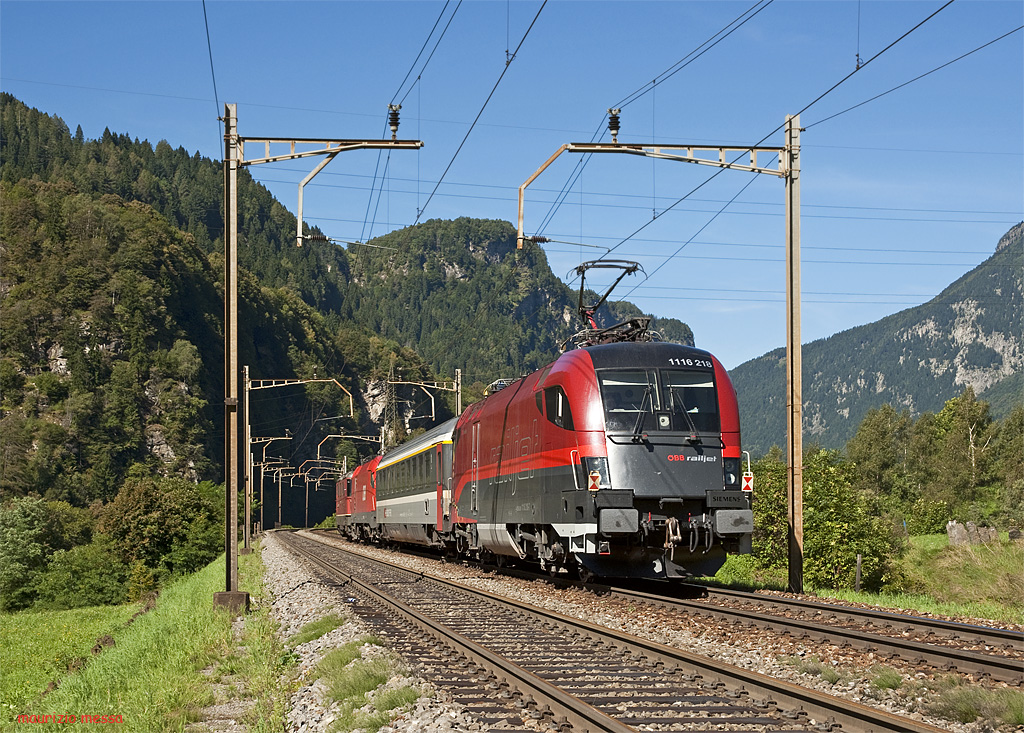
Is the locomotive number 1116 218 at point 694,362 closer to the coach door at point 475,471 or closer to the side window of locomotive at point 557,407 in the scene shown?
the side window of locomotive at point 557,407

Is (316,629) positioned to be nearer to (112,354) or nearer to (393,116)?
(393,116)

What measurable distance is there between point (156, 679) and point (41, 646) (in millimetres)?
31859

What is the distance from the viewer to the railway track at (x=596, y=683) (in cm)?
809

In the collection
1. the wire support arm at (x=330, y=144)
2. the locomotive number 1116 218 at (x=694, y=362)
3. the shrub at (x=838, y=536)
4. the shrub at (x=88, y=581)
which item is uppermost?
the wire support arm at (x=330, y=144)

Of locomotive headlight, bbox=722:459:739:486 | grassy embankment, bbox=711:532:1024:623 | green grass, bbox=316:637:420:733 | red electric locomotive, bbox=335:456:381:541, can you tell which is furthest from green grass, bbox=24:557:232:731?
red electric locomotive, bbox=335:456:381:541

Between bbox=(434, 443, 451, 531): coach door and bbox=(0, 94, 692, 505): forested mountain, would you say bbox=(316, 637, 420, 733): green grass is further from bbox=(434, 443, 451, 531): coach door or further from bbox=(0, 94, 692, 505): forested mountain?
bbox=(0, 94, 692, 505): forested mountain

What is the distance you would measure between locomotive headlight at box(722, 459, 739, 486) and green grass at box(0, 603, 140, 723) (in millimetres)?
10831

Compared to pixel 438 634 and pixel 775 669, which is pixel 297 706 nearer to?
pixel 438 634

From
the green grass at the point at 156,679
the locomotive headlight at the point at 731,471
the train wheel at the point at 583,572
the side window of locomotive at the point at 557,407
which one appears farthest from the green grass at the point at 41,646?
the locomotive headlight at the point at 731,471

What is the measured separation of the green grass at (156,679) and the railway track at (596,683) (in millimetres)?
2406

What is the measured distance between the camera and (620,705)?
8766 millimetres

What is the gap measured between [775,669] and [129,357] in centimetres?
14389

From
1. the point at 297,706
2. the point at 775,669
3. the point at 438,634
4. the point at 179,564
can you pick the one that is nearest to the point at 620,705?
the point at 775,669

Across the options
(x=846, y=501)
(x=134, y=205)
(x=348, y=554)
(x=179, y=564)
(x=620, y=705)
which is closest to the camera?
(x=620, y=705)
